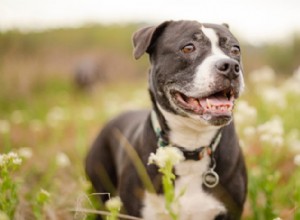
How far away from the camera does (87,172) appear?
17.0ft

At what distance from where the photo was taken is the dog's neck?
367 cm

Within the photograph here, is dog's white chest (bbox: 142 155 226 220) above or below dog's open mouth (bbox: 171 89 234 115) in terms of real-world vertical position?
below

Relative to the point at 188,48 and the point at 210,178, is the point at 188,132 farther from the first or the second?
the point at 188,48

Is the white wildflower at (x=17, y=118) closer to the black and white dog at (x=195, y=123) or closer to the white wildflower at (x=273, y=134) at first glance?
the black and white dog at (x=195, y=123)

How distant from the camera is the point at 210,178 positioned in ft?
11.8

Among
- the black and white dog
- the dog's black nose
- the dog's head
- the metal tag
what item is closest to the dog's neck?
the black and white dog

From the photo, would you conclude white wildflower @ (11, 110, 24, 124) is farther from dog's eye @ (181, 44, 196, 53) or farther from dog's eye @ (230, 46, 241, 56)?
dog's eye @ (230, 46, 241, 56)

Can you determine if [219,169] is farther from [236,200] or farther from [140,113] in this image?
[140,113]

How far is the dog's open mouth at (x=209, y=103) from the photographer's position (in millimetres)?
3445

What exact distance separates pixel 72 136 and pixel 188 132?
6222 mm

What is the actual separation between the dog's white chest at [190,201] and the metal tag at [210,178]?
1.8 inches

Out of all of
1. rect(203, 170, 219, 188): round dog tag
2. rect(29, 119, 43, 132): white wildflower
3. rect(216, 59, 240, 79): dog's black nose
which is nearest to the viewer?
rect(216, 59, 240, 79): dog's black nose

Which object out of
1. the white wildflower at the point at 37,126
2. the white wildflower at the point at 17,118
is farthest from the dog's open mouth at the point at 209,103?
the white wildflower at the point at 17,118

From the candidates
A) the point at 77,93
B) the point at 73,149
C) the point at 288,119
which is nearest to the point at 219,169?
the point at 288,119
